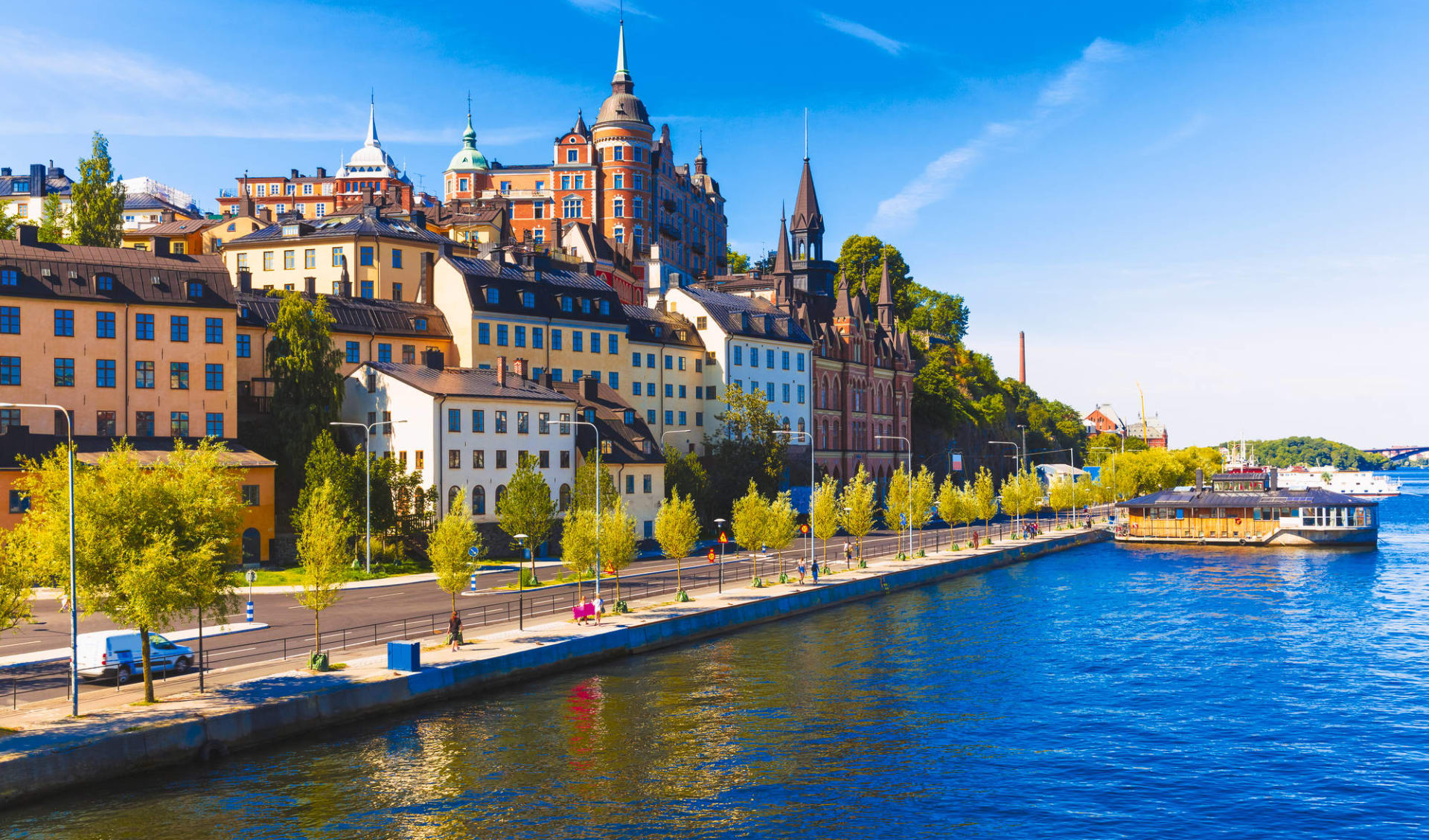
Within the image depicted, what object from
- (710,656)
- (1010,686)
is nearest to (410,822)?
(710,656)

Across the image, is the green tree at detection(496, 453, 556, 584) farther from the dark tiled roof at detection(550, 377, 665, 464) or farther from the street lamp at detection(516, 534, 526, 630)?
the dark tiled roof at detection(550, 377, 665, 464)

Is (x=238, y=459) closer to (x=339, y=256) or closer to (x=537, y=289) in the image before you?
(x=537, y=289)

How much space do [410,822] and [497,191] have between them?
138 m

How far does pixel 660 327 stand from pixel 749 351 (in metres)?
11.3

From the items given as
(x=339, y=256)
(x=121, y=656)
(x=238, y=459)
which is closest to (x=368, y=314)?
(x=339, y=256)

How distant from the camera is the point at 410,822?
29.9 meters

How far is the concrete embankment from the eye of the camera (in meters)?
31.9

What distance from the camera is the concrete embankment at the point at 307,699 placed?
3194cm

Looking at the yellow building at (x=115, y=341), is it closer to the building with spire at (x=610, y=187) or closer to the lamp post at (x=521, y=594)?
the lamp post at (x=521, y=594)

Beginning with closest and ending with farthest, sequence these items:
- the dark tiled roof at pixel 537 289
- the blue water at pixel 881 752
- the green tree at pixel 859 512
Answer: the blue water at pixel 881 752 < the green tree at pixel 859 512 < the dark tiled roof at pixel 537 289

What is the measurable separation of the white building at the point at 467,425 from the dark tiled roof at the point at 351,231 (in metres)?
23.2

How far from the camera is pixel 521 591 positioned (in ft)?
185

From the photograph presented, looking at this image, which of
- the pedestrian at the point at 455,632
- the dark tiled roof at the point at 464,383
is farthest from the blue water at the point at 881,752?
the dark tiled roof at the point at 464,383

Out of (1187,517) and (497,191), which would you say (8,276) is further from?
(1187,517)
